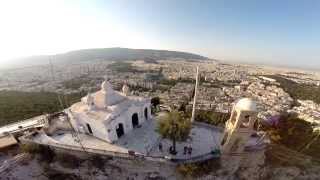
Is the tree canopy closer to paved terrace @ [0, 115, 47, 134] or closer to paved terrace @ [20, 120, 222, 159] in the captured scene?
paved terrace @ [20, 120, 222, 159]

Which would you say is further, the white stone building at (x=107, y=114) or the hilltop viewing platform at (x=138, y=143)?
the white stone building at (x=107, y=114)

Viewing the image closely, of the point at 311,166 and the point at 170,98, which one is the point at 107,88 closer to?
the point at 311,166

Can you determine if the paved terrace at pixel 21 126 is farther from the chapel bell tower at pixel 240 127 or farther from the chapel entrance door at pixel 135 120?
the chapel bell tower at pixel 240 127

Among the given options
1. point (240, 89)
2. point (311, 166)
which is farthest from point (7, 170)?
point (240, 89)

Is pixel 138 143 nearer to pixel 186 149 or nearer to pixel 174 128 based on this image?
pixel 174 128

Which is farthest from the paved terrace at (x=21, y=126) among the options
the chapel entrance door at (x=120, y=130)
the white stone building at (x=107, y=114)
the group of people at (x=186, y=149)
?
the group of people at (x=186, y=149)

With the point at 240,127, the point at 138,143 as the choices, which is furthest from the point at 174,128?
the point at 240,127
